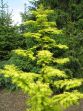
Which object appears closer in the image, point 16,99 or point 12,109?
point 12,109

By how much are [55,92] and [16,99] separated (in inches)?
68.8

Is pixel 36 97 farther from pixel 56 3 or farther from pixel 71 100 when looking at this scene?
pixel 56 3

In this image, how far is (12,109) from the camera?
13578 millimetres

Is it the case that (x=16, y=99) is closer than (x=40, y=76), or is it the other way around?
(x=40, y=76)

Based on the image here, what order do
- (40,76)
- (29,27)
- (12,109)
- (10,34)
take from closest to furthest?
(40,76), (12,109), (29,27), (10,34)

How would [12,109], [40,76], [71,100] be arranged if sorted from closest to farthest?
[71,100]
[40,76]
[12,109]

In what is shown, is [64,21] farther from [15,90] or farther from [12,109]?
[12,109]

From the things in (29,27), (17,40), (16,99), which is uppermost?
(29,27)

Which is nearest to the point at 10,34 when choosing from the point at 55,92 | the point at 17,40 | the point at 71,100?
the point at 17,40

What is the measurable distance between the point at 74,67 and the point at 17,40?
138 inches

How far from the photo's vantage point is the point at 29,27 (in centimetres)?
1584

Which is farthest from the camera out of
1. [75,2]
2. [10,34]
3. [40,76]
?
[75,2]

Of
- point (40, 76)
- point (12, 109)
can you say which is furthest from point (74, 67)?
point (40, 76)

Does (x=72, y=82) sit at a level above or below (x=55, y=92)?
above
